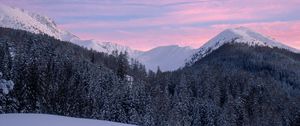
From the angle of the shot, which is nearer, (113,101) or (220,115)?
(113,101)

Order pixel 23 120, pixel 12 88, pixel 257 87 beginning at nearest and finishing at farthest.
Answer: pixel 23 120
pixel 12 88
pixel 257 87

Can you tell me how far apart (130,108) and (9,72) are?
21.1m

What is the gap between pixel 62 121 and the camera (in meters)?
26.1

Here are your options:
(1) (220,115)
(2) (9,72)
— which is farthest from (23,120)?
(1) (220,115)

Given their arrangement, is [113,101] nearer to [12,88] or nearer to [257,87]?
[12,88]

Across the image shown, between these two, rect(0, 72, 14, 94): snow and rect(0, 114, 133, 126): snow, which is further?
rect(0, 72, 14, 94): snow

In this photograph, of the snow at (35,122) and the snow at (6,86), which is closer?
the snow at (35,122)

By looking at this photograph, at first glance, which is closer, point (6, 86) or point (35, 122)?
point (35, 122)

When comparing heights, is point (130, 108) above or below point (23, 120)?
below

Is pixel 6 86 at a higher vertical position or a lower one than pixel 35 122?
lower

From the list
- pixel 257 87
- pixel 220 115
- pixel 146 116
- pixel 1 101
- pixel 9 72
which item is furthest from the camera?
pixel 257 87

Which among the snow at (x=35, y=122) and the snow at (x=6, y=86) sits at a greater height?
the snow at (x=35, y=122)

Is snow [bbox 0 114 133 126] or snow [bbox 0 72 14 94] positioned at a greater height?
snow [bbox 0 114 133 126]

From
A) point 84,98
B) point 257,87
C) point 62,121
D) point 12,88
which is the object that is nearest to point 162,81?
point 257,87
